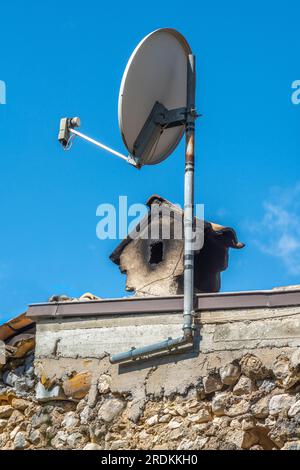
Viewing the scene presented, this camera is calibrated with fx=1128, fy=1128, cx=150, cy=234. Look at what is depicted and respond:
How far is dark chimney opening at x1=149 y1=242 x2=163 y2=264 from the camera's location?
11711 millimetres

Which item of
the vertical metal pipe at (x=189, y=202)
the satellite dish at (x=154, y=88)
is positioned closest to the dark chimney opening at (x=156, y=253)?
the satellite dish at (x=154, y=88)

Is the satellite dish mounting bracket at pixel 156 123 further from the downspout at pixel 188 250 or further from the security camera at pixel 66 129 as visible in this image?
the security camera at pixel 66 129

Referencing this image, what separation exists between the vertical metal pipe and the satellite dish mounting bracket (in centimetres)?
13

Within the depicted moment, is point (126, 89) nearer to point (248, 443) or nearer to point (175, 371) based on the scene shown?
point (175, 371)

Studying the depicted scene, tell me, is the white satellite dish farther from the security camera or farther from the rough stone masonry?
the rough stone masonry

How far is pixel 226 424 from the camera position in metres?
8.76

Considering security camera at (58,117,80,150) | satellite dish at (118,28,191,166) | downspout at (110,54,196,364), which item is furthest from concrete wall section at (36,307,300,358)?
security camera at (58,117,80,150)

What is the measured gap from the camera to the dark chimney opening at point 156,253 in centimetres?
1171

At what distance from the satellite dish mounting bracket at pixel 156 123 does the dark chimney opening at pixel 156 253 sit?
181 centimetres

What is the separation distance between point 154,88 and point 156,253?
2.27 m

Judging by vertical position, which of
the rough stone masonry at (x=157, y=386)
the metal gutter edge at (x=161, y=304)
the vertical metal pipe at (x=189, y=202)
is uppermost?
the vertical metal pipe at (x=189, y=202)

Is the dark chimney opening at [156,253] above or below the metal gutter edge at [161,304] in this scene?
above

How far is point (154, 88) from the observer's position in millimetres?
10055

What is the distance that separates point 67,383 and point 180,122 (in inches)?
99.4
